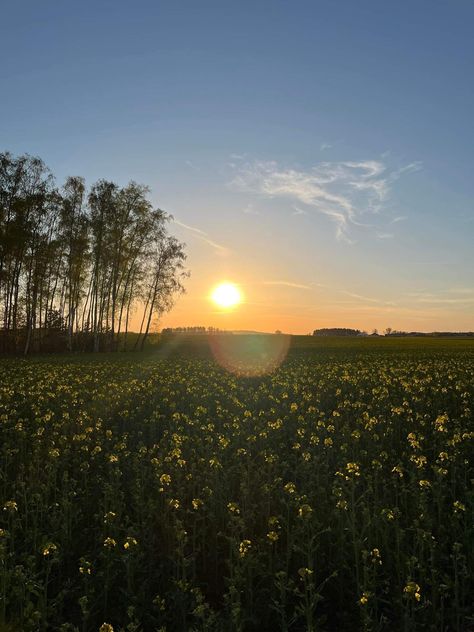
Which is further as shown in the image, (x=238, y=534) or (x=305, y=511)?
(x=305, y=511)

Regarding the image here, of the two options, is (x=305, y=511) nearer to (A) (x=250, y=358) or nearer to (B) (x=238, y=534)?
(B) (x=238, y=534)

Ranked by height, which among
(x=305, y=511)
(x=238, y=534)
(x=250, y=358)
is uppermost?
(x=250, y=358)

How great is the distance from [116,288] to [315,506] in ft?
160

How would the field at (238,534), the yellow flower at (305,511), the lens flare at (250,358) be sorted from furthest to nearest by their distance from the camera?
the lens flare at (250,358)
the yellow flower at (305,511)
the field at (238,534)

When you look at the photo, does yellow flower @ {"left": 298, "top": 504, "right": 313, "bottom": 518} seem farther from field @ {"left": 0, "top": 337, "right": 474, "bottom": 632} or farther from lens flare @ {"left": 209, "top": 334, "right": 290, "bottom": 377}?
lens flare @ {"left": 209, "top": 334, "right": 290, "bottom": 377}

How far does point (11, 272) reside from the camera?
44.5 meters

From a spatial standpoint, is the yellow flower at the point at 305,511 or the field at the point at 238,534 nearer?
the field at the point at 238,534

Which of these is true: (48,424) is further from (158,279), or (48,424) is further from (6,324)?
(158,279)

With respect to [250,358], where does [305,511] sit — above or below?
below

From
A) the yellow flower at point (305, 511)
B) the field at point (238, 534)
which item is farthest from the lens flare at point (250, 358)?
the yellow flower at point (305, 511)

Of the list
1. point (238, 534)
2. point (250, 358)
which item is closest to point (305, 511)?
point (238, 534)

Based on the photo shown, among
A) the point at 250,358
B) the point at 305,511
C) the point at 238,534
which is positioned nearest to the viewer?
the point at 238,534

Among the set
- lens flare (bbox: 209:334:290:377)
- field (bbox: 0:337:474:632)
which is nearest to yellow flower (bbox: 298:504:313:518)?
field (bbox: 0:337:474:632)

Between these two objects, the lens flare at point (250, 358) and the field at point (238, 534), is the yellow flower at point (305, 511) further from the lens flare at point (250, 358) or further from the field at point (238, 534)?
the lens flare at point (250, 358)
